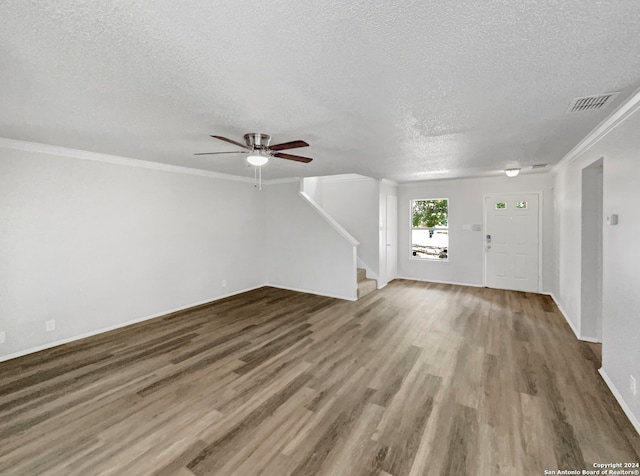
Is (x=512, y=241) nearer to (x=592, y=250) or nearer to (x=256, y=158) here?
(x=592, y=250)

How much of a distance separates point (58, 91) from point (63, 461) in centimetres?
251

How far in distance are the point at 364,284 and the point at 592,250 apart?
3.52 meters

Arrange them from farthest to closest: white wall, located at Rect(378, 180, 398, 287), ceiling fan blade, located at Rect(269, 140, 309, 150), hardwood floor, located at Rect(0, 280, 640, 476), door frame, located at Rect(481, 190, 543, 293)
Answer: white wall, located at Rect(378, 180, 398, 287), door frame, located at Rect(481, 190, 543, 293), ceiling fan blade, located at Rect(269, 140, 309, 150), hardwood floor, located at Rect(0, 280, 640, 476)

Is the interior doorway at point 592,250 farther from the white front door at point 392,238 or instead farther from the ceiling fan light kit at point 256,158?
the ceiling fan light kit at point 256,158

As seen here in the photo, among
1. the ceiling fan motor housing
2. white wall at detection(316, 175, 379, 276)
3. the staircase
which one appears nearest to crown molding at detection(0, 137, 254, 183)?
the ceiling fan motor housing

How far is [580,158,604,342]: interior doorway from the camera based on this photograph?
3.42 meters

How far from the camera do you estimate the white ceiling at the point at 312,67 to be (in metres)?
1.21

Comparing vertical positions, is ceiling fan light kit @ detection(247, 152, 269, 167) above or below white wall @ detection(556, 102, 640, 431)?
above

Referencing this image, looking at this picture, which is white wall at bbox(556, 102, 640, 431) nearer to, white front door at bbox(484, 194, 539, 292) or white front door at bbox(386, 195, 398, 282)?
white front door at bbox(484, 194, 539, 292)

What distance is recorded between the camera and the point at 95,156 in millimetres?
3785

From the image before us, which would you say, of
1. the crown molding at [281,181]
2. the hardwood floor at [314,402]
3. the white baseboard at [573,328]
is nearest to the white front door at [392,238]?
the crown molding at [281,181]

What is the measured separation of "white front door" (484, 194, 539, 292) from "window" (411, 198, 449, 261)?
86 cm

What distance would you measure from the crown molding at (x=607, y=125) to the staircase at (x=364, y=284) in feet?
12.6

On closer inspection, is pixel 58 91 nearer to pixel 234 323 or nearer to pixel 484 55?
pixel 484 55
